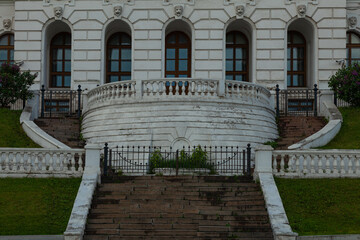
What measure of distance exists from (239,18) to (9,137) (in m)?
15.7

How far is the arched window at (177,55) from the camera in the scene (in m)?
39.0

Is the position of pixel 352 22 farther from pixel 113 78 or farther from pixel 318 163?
pixel 318 163

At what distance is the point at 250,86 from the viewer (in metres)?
30.7

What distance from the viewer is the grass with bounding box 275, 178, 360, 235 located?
1958 centimetres

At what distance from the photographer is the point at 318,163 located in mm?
23719

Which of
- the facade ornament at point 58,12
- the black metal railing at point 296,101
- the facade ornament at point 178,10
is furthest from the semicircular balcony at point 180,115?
the facade ornament at point 58,12

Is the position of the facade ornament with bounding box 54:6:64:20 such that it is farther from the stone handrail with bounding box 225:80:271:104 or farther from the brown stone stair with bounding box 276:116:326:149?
the brown stone stair with bounding box 276:116:326:149

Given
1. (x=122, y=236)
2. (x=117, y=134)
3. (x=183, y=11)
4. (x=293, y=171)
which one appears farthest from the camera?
(x=183, y=11)

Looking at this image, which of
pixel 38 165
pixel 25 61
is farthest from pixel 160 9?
pixel 38 165

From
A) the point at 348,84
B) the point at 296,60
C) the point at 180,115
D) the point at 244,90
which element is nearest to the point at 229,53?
the point at 296,60

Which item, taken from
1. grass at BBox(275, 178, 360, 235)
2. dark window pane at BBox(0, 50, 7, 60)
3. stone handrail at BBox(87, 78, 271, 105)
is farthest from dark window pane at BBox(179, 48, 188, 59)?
grass at BBox(275, 178, 360, 235)

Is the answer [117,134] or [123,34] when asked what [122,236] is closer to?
[117,134]

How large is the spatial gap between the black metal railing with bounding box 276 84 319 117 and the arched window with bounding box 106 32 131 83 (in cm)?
945

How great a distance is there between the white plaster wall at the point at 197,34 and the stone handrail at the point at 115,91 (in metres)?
6.43
